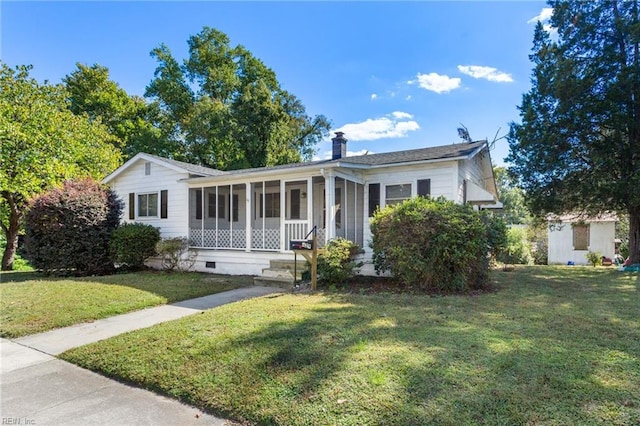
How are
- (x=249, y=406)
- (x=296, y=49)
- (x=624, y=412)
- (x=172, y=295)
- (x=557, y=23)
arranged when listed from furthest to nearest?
(x=296, y=49), (x=557, y=23), (x=172, y=295), (x=249, y=406), (x=624, y=412)

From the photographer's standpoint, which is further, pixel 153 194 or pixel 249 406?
pixel 153 194

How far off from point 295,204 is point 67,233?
784 cm

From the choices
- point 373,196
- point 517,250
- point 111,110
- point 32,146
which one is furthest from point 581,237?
point 111,110

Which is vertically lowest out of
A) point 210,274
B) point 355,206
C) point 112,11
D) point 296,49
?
point 210,274

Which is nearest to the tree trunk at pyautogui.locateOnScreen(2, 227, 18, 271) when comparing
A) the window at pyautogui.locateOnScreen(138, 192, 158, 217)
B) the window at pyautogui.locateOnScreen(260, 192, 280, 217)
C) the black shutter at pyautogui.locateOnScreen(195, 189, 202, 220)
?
the window at pyautogui.locateOnScreen(138, 192, 158, 217)

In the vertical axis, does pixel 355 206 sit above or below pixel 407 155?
below

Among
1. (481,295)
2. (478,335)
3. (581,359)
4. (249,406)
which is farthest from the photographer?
(481,295)

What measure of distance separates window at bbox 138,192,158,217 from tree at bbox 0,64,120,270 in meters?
3.52

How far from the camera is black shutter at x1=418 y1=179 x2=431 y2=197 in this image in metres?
10.9

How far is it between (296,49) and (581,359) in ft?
58.4

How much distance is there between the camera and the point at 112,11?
485 inches

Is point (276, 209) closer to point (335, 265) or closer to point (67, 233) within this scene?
point (335, 265)

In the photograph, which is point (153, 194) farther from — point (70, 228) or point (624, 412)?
point (624, 412)

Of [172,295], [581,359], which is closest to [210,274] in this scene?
[172,295]
